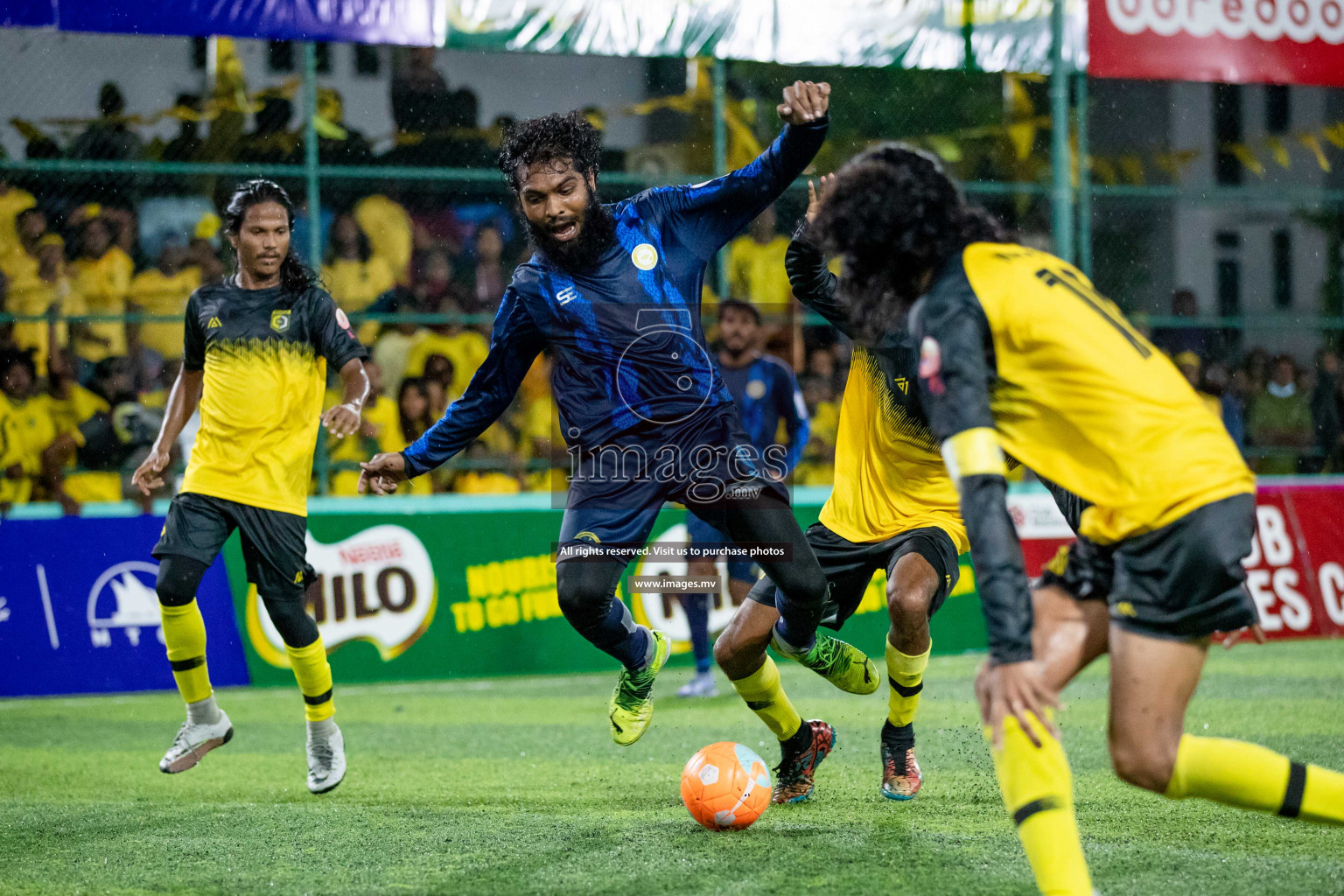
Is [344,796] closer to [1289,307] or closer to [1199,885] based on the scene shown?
[1199,885]

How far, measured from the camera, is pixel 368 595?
356 inches

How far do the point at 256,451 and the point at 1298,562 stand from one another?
26.7ft

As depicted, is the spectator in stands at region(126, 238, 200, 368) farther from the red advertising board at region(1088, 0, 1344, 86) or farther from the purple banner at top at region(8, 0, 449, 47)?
the red advertising board at region(1088, 0, 1344, 86)

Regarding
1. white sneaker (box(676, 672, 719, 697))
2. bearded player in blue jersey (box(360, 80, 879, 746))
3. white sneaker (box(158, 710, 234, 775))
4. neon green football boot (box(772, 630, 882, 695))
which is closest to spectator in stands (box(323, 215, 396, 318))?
white sneaker (box(676, 672, 719, 697))

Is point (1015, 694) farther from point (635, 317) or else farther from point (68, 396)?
point (68, 396)

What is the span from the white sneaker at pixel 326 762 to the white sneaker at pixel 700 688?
114 inches

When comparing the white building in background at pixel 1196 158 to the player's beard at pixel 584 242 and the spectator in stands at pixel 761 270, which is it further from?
the player's beard at pixel 584 242

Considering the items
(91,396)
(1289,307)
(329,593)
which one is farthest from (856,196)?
(1289,307)

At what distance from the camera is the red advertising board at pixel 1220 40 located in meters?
10.5

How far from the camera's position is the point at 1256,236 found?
16812 millimetres

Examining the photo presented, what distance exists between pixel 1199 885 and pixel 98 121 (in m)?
8.74

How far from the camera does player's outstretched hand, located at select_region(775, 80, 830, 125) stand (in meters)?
4.61

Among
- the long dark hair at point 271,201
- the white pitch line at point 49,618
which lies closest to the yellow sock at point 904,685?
the long dark hair at point 271,201

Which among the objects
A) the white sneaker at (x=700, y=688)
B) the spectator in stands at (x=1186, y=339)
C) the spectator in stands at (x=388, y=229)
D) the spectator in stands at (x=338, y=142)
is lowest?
the white sneaker at (x=700, y=688)
